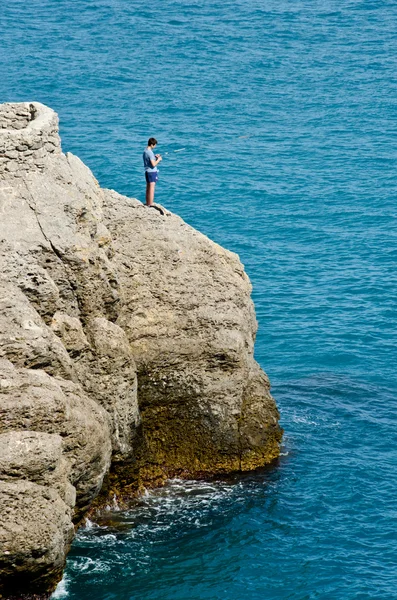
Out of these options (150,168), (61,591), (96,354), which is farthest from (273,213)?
(61,591)

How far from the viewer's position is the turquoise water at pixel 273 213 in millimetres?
27359

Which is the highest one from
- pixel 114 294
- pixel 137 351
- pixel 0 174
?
pixel 0 174

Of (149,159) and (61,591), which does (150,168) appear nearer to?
(149,159)

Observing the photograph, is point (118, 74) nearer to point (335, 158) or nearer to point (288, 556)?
point (335, 158)

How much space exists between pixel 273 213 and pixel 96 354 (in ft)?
97.7

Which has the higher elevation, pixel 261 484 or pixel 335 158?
pixel 335 158

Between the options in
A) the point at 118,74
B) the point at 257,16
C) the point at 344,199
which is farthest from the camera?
the point at 257,16

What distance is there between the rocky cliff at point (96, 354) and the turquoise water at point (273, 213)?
5.77 ft

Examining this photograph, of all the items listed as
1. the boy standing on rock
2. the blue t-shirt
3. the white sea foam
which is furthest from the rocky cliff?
the blue t-shirt

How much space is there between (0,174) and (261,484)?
11754 millimetres

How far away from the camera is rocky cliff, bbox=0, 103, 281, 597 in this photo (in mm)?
22906

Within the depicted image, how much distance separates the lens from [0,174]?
26.8 meters

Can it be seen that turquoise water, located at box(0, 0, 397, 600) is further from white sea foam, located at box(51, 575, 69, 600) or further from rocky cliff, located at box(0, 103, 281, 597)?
rocky cliff, located at box(0, 103, 281, 597)

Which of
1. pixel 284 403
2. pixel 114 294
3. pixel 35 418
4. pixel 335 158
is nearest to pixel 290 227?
pixel 335 158
